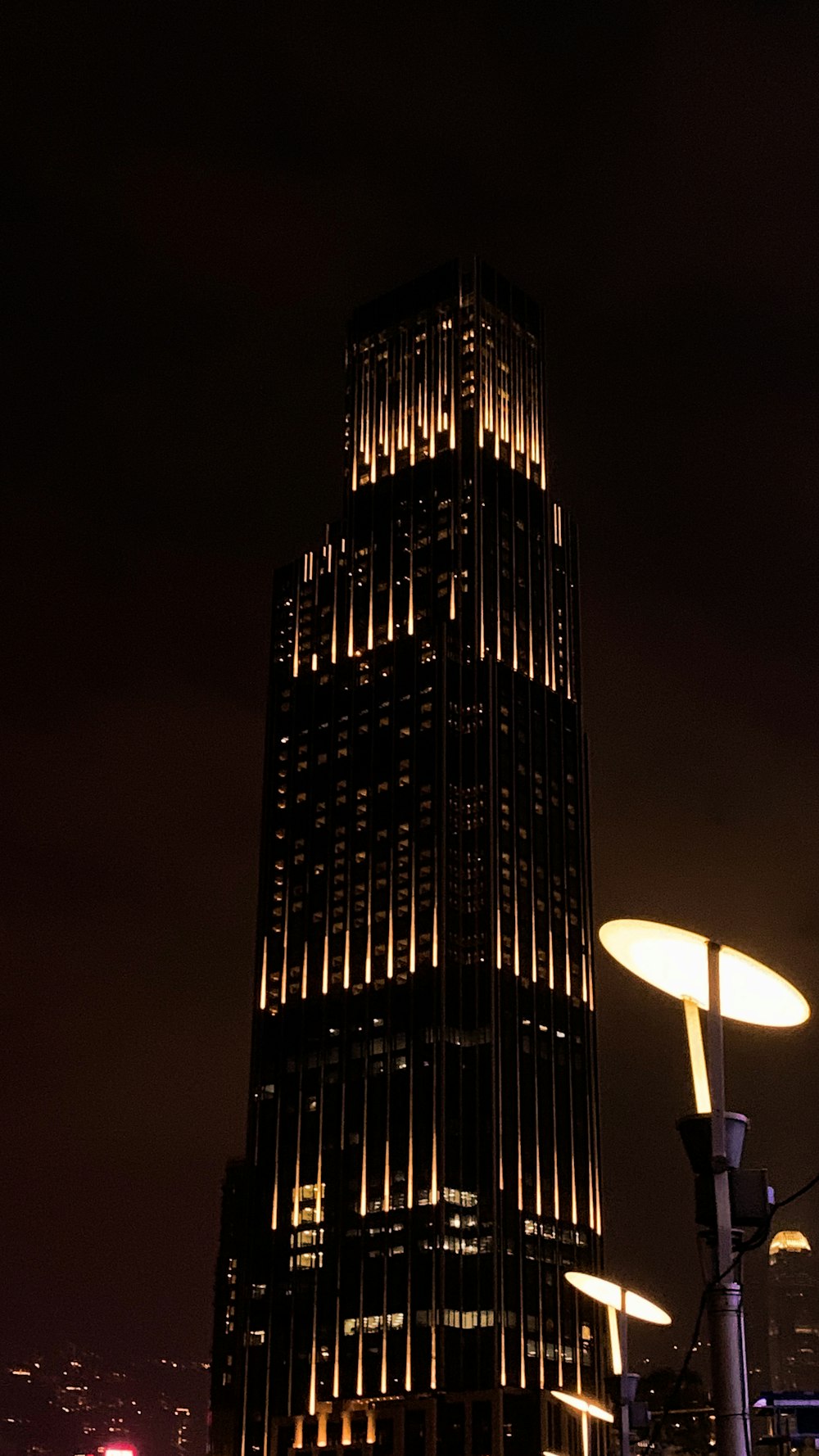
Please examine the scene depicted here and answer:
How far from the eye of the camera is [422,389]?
13800cm

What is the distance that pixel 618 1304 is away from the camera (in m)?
29.6

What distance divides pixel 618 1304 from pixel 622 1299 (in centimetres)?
47

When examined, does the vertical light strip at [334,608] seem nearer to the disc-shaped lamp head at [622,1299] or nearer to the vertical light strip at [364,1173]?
the vertical light strip at [364,1173]

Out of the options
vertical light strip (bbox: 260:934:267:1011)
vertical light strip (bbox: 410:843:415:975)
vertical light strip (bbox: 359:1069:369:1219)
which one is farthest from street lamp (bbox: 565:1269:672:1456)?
vertical light strip (bbox: 260:934:267:1011)

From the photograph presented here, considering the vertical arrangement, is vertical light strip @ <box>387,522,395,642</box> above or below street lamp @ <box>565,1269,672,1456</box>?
above

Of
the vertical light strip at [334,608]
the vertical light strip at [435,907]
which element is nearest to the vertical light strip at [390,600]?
the vertical light strip at [334,608]

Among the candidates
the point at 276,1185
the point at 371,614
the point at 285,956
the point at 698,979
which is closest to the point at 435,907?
the point at 285,956

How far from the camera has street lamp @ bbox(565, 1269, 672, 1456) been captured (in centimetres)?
2825

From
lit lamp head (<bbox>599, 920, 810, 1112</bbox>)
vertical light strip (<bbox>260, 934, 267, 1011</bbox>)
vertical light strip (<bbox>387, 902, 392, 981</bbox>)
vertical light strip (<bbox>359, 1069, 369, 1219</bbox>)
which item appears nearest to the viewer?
lit lamp head (<bbox>599, 920, 810, 1112</bbox>)

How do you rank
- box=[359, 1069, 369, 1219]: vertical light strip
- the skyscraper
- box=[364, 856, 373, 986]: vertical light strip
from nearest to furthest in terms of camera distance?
1. the skyscraper
2. box=[359, 1069, 369, 1219]: vertical light strip
3. box=[364, 856, 373, 986]: vertical light strip

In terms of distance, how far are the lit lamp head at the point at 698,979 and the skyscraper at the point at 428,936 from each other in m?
97.5

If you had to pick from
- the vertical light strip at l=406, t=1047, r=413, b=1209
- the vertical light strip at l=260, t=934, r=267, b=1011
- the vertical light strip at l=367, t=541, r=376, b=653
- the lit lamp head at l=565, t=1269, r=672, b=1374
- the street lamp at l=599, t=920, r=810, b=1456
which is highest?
the vertical light strip at l=367, t=541, r=376, b=653

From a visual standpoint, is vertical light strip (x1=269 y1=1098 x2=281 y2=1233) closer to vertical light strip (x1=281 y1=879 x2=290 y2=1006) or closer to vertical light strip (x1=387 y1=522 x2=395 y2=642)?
vertical light strip (x1=281 y1=879 x2=290 y2=1006)

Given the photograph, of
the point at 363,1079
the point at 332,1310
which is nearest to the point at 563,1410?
the point at 332,1310
